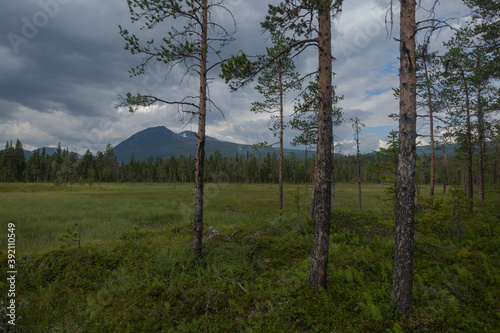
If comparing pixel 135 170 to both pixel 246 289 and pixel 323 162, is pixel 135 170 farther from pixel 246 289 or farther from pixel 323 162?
pixel 323 162

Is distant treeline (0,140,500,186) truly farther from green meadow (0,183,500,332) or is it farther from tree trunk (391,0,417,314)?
tree trunk (391,0,417,314)

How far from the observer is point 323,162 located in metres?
5.28

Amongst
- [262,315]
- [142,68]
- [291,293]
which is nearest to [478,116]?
[291,293]

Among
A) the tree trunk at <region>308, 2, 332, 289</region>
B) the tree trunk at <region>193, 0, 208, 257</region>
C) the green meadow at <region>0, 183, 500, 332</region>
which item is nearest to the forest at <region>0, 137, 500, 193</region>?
the green meadow at <region>0, 183, 500, 332</region>

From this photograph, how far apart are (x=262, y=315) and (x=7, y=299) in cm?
692

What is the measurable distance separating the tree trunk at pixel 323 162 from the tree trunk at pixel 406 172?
149cm

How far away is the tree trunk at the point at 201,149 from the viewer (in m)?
7.70

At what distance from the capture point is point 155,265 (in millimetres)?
7195

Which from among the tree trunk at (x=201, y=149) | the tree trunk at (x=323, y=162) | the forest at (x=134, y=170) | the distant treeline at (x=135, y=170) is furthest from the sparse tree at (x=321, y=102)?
the forest at (x=134, y=170)

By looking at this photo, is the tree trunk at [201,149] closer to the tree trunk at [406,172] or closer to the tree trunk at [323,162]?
the tree trunk at [323,162]

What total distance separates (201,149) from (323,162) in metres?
4.51

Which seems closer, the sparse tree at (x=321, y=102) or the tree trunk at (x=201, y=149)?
the sparse tree at (x=321, y=102)

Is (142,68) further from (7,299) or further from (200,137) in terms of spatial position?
(7,299)

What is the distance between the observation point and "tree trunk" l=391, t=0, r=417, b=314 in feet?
13.9
